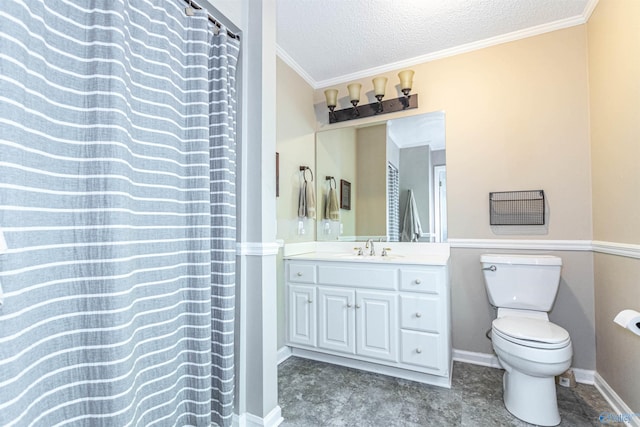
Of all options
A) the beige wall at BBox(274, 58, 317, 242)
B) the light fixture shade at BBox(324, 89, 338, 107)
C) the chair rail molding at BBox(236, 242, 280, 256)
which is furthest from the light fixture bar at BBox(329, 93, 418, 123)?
the chair rail molding at BBox(236, 242, 280, 256)

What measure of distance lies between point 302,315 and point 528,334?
1.45 metres

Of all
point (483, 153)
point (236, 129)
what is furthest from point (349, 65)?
point (236, 129)

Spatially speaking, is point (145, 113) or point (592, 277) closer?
point (145, 113)

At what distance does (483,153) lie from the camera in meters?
2.32

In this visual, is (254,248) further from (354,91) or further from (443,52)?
(443,52)

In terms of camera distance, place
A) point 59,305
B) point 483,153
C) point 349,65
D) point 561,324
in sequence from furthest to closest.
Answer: point 349,65 < point 483,153 < point 561,324 < point 59,305

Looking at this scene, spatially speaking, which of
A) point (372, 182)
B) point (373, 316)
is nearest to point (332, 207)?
point (372, 182)

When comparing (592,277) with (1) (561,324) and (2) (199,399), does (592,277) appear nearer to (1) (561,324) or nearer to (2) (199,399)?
(1) (561,324)

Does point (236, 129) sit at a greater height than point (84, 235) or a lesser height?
greater

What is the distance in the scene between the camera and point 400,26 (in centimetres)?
214

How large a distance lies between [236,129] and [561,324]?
2.49 m

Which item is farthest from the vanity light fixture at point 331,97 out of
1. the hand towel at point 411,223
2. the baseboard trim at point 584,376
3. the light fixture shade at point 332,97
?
the baseboard trim at point 584,376

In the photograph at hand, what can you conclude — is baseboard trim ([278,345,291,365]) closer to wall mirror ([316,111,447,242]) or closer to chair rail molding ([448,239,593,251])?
wall mirror ([316,111,447,242])

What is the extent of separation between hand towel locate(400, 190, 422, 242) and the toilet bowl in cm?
93
